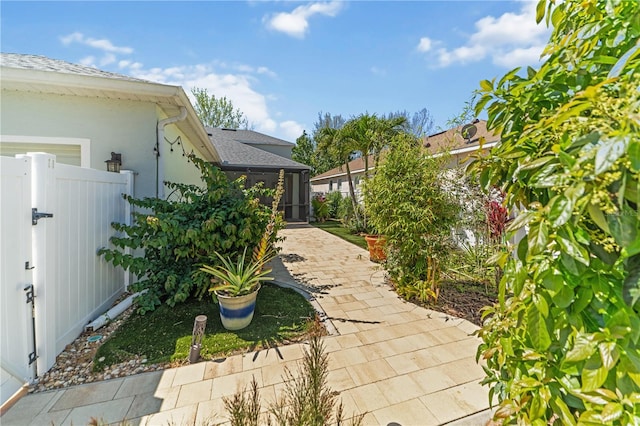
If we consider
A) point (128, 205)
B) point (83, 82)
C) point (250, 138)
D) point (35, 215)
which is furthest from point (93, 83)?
point (250, 138)

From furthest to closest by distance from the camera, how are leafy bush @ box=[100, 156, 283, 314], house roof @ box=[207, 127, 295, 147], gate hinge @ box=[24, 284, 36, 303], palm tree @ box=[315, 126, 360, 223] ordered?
1. house roof @ box=[207, 127, 295, 147]
2. palm tree @ box=[315, 126, 360, 223]
3. leafy bush @ box=[100, 156, 283, 314]
4. gate hinge @ box=[24, 284, 36, 303]

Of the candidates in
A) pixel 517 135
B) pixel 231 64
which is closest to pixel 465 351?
pixel 517 135

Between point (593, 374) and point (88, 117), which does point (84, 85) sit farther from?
point (593, 374)

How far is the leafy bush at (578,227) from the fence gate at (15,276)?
3365 millimetres

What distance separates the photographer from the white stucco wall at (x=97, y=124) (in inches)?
155

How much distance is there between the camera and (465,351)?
2902mm

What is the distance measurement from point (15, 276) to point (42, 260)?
0.21m

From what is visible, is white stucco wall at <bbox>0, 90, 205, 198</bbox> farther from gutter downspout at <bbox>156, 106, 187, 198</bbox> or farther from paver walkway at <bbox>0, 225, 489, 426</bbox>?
paver walkway at <bbox>0, 225, 489, 426</bbox>

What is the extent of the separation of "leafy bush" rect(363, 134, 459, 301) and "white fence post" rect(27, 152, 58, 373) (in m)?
4.10

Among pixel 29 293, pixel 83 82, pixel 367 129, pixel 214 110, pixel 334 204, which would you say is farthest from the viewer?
pixel 214 110

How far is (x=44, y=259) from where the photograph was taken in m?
2.39

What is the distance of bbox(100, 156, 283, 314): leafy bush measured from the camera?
349cm

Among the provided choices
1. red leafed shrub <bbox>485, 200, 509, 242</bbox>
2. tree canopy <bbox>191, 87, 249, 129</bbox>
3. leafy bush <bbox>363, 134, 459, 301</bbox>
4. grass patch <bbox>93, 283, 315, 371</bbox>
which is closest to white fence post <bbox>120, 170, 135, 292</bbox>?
grass patch <bbox>93, 283, 315, 371</bbox>

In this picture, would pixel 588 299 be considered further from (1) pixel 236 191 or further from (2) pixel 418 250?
(1) pixel 236 191
